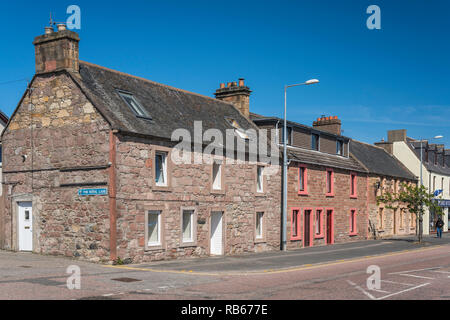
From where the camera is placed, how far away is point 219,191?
24.4 meters

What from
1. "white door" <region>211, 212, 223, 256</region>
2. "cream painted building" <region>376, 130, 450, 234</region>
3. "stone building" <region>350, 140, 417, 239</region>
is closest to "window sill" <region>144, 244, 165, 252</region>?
"white door" <region>211, 212, 223, 256</region>

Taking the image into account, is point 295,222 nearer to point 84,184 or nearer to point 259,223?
point 259,223

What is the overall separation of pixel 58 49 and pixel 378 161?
3089 cm

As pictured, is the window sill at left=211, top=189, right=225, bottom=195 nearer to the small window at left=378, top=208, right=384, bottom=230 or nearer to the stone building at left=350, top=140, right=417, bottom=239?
the stone building at left=350, top=140, right=417, bottom=239

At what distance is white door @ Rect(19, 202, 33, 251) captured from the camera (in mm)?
22234

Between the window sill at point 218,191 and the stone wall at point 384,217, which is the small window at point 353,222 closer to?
the stone wall at point 384,217

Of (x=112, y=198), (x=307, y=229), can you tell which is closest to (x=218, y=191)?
(x=112, y=198)

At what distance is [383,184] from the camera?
42062 mm

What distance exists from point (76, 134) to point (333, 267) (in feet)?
36.8

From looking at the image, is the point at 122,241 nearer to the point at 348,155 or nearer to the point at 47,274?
the point at 47,274

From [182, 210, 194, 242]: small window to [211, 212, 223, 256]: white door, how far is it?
1.92 m

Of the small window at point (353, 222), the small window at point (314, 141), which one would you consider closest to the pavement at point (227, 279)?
the small window at point (314, 141)
